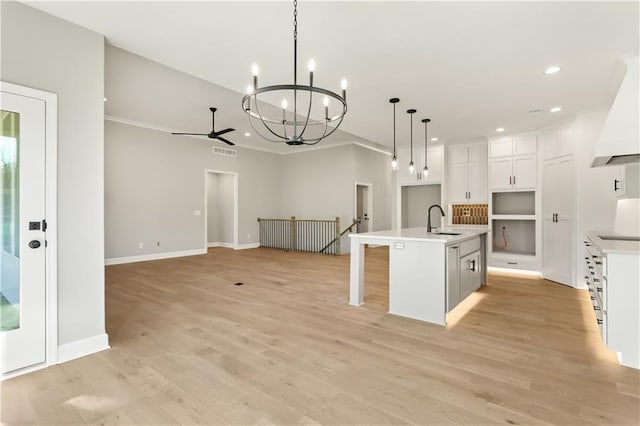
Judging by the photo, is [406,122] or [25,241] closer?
[25,241]

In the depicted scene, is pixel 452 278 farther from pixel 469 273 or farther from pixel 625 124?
pixel 625 124

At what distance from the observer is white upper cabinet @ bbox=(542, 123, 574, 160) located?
201 inches

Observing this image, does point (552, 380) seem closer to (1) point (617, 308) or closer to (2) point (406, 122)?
(1) point (617, 308)

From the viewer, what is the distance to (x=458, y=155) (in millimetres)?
7102

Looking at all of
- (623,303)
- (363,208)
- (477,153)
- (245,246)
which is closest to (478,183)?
(477,153)

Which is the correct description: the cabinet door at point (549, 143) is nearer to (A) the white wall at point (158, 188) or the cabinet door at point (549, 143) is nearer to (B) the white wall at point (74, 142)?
(B) the white wall at point (74, 142)

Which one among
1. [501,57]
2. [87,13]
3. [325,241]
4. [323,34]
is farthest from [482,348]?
[325,241]

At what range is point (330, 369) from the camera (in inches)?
93.2

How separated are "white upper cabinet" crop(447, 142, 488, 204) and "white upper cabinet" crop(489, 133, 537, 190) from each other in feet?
1.21

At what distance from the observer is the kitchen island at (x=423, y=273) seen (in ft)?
10.8

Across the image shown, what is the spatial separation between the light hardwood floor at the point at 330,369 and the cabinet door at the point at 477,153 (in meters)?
3.51

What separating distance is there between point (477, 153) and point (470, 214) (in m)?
1.38

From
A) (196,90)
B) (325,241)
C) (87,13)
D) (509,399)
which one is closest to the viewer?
(509,399)

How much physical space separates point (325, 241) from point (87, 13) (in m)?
7.03
